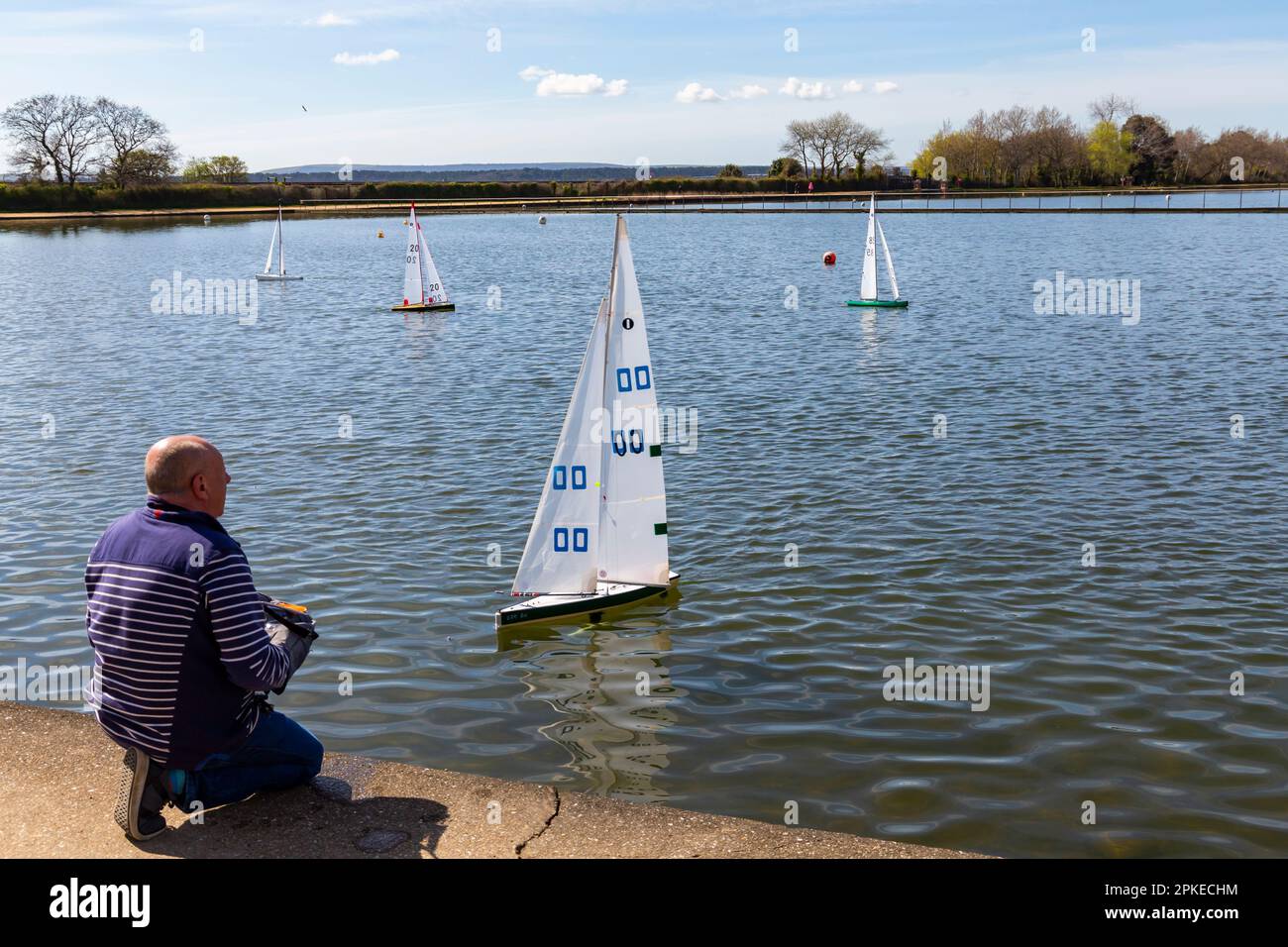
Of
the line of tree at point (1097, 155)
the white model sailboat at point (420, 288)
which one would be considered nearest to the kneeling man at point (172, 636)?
the white model sailboat at point (420, 288)

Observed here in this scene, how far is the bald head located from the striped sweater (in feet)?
0.25

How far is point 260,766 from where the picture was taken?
6996mm

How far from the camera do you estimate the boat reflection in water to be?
32.5ft

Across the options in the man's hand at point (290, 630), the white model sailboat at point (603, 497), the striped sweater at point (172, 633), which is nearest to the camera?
the striped sweater at point (172, 633)

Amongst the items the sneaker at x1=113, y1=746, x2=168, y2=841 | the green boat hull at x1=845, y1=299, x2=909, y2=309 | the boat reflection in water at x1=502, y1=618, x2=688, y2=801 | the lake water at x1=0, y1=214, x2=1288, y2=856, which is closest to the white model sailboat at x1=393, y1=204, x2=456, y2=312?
the lake water at x1=0, y1=214, x2=1288, y2=856

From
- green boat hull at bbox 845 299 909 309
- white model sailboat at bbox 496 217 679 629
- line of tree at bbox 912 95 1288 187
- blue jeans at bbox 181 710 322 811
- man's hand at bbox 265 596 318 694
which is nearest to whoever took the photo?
blue jeans at bbox 181 710 322 811

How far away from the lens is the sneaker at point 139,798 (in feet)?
20.9

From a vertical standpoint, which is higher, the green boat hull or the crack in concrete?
the green boat hull

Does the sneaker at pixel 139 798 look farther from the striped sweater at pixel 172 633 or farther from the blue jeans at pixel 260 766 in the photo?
the blue jeans at pixel 260 766

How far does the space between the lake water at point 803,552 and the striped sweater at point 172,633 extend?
3778 mm

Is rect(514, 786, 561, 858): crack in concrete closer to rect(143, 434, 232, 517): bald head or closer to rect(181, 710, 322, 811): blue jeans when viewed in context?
rect(181, 710, 322, 811): blue jeans

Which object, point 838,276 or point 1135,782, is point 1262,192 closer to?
point 838,276
